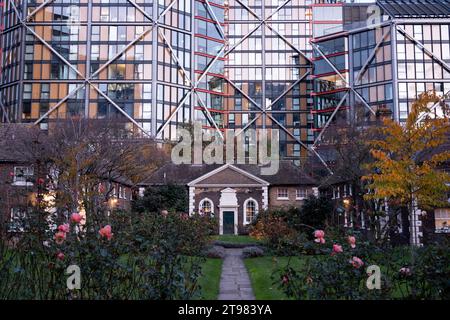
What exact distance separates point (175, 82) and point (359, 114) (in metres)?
A: 51.1

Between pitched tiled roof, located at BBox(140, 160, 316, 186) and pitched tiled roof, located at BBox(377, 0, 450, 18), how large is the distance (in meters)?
36.6

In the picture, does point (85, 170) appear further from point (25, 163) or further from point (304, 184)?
point (304, 184)

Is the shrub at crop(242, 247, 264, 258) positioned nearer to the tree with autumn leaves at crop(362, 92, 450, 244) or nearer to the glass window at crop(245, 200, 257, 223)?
the tree with autumn leaves at crop(362, 92, 450, 244)

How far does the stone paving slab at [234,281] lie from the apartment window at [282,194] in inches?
861

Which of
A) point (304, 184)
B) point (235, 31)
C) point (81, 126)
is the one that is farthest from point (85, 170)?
point (235, 31)

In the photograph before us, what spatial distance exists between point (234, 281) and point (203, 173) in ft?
112

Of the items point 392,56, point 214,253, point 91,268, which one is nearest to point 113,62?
point 392,56

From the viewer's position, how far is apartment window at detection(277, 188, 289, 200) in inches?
2029

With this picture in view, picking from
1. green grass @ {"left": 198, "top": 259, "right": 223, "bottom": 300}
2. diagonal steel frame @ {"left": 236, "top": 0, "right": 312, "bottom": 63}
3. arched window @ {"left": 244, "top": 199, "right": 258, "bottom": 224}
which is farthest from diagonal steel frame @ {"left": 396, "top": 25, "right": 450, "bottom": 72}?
green grass @ {"left": 198, "top": 259, "right": 223, "bottom": 300}

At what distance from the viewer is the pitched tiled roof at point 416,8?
251ft

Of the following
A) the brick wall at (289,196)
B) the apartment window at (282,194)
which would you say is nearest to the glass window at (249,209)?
the brick wall at (289,196)

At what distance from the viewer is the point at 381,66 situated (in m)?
76.6

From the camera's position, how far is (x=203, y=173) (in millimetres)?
52969
